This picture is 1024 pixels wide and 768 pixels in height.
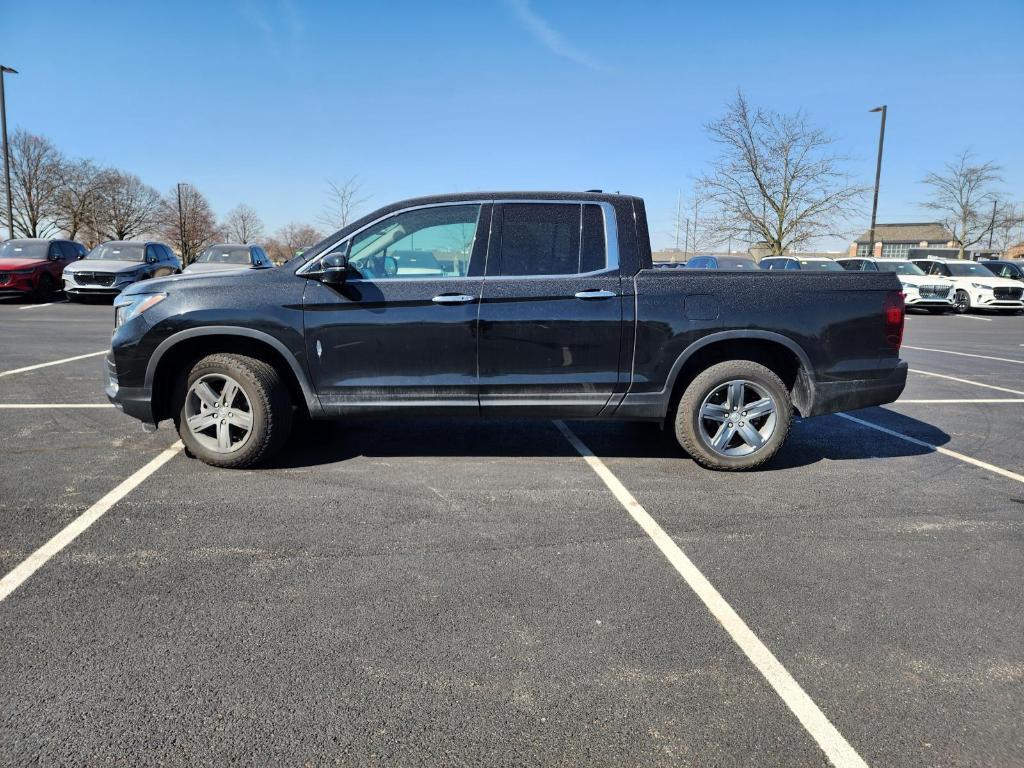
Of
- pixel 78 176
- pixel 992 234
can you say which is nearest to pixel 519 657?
pixel 78 176

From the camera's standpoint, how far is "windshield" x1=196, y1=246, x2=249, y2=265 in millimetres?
19156

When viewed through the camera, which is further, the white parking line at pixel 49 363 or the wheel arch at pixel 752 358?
the white parking line at pixel 49 363

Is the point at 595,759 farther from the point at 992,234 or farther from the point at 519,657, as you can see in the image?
the point at 992,234

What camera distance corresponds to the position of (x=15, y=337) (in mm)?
11719

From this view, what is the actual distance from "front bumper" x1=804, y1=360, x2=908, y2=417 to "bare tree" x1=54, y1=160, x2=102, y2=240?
214 feet

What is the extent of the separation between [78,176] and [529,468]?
2557 inches

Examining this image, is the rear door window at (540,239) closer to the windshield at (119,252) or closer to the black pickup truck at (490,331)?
the black pickup truck at (490,331)

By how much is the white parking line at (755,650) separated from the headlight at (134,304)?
3380 mm

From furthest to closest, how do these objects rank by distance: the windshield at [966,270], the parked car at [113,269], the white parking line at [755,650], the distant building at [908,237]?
the distant building at [908,237] → the windshield at [966,270] → the parked car at [113,269] → the white parking line at [755,650]

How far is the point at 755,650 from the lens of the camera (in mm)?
2682

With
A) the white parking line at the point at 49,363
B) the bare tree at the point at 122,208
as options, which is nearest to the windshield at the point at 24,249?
the white parking line at the point at 49,363

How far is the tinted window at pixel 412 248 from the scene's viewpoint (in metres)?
4.75

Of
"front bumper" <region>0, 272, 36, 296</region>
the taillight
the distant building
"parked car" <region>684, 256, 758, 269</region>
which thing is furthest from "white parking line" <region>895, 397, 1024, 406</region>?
the distant building

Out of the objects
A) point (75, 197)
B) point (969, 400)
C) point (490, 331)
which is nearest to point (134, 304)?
point (490, 331)
